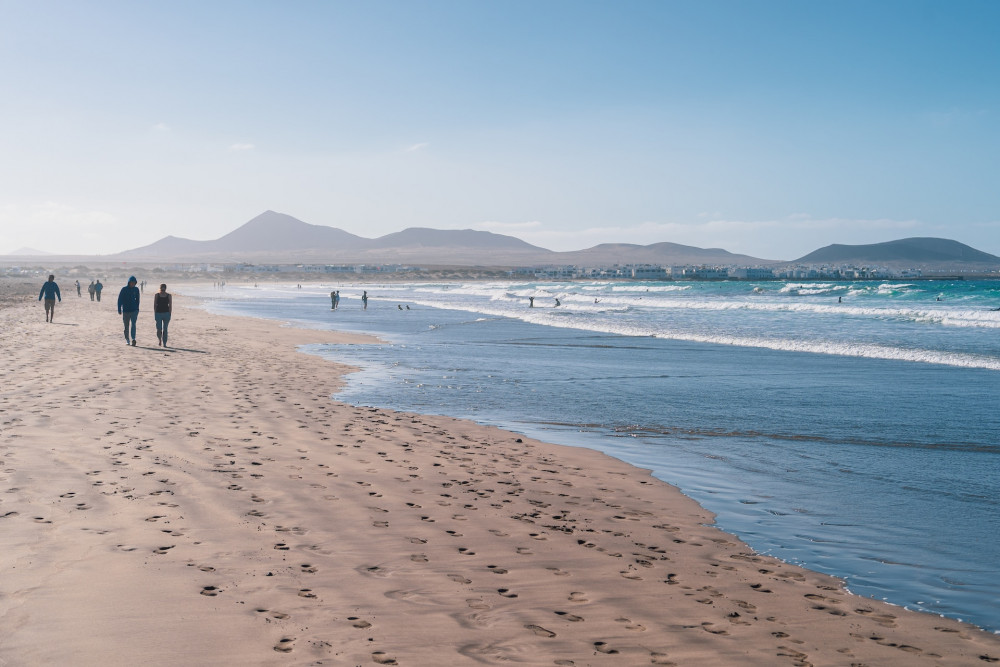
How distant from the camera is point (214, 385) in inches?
575

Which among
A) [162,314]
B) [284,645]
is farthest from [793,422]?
[162,314]

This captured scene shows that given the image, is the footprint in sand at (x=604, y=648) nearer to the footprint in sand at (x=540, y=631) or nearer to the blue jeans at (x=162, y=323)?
the footprint in sand at (x=540, y=631)

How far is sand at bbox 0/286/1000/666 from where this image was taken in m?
4.21

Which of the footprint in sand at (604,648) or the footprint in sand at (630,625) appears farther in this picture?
the footprint in sand at (630,625)

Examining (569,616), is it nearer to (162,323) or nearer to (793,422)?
(793,422)

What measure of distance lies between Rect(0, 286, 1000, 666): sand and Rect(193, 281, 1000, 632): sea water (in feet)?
2.22

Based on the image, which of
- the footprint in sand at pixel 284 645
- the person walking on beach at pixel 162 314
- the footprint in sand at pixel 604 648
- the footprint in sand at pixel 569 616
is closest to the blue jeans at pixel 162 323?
the person walking on beach at pixel 162 314

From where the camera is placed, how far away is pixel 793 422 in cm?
1198

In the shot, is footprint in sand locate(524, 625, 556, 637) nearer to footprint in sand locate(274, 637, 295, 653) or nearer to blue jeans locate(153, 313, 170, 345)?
footprint in sand locate(274, 637, 295, 653)

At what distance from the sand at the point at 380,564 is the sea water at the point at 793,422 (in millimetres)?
676

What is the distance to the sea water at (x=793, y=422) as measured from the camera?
6.23 m

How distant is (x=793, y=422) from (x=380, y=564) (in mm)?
8614

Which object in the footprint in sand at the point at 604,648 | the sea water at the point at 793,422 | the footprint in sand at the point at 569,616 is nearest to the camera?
the footprint in sand at the point at 604,648

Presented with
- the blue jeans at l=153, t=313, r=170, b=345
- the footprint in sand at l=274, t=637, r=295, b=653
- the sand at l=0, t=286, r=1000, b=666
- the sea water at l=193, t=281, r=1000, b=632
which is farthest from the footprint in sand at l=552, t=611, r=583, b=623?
the blue jeans at l=153, t=313, r=170, b=345
